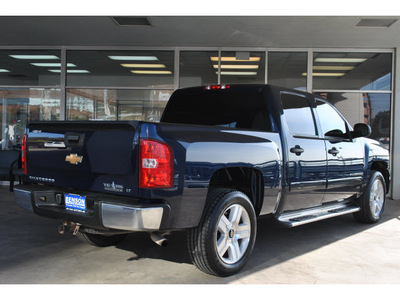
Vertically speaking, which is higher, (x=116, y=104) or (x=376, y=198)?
(x=116, y=104)

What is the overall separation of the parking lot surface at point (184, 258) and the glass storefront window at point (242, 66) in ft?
16.1

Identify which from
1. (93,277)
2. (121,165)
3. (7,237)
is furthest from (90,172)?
(7,237)

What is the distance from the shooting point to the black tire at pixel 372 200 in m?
6.04

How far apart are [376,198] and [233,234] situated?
366 centimetres

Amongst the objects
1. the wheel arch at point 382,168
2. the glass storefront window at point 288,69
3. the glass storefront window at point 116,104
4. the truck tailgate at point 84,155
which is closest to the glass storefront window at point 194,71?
the glass storefront window at point 116,104

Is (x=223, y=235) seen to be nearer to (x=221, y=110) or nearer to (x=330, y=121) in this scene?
(x=221, y=110)

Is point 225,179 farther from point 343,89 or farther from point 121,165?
point 343,89

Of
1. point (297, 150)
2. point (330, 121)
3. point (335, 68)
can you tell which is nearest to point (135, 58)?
point (335, 68)

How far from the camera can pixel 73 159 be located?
139 inches

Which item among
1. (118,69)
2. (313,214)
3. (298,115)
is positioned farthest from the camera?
(118,69)

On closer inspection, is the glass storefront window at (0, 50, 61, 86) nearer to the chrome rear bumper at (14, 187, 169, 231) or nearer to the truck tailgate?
the truck tailgate

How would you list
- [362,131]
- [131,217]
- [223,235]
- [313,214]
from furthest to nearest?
[362,131], [313,214], [223,235], [131,217]

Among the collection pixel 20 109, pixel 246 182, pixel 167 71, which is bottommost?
pixel 246 182

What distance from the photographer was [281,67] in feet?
32.1
